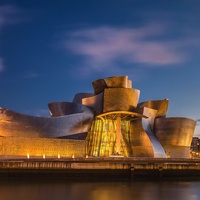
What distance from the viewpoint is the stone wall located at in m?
37.6

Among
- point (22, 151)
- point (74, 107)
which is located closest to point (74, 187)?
point (22, 151)

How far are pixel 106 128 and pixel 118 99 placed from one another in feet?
15.5

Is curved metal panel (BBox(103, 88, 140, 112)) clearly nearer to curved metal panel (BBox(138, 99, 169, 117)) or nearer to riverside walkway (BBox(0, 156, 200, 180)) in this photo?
curved metal panel (BBox(138, 99, 169, 117))

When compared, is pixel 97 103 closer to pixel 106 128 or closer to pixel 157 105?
pixel 106 128

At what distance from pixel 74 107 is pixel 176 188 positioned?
67.8 ft

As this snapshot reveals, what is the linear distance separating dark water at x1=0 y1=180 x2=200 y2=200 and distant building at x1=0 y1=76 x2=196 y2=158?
11.4 m

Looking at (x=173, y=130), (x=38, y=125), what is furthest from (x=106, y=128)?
(x=38, y=125)

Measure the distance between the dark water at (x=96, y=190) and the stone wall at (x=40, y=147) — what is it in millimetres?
9907

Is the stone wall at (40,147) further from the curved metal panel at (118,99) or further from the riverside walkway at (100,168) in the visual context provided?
the riverside walkway at (100,168)

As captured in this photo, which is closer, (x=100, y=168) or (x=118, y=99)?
(x=100, y=168)

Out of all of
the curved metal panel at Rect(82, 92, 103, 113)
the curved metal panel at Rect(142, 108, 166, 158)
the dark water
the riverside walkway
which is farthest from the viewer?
the curved metal panel at Rect(82, 92, 103, 113)

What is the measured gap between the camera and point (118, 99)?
4466 centimetres

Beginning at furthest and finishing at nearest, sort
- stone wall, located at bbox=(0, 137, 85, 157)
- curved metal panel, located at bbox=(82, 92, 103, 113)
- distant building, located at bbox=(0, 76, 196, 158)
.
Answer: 1. curved metal panel, located at bbox=(82, 92, 103, 113)
2. distant building, located at bbox=(0, 76, 196, 158)
3. stone wall, located at bbox=(0, 137, 85, 157)

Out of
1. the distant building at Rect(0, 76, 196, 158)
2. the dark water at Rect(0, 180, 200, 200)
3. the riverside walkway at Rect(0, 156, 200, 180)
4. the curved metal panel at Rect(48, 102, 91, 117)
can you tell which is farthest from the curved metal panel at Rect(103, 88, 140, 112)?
the dark water at Rect(0, 180, 200, 200)
